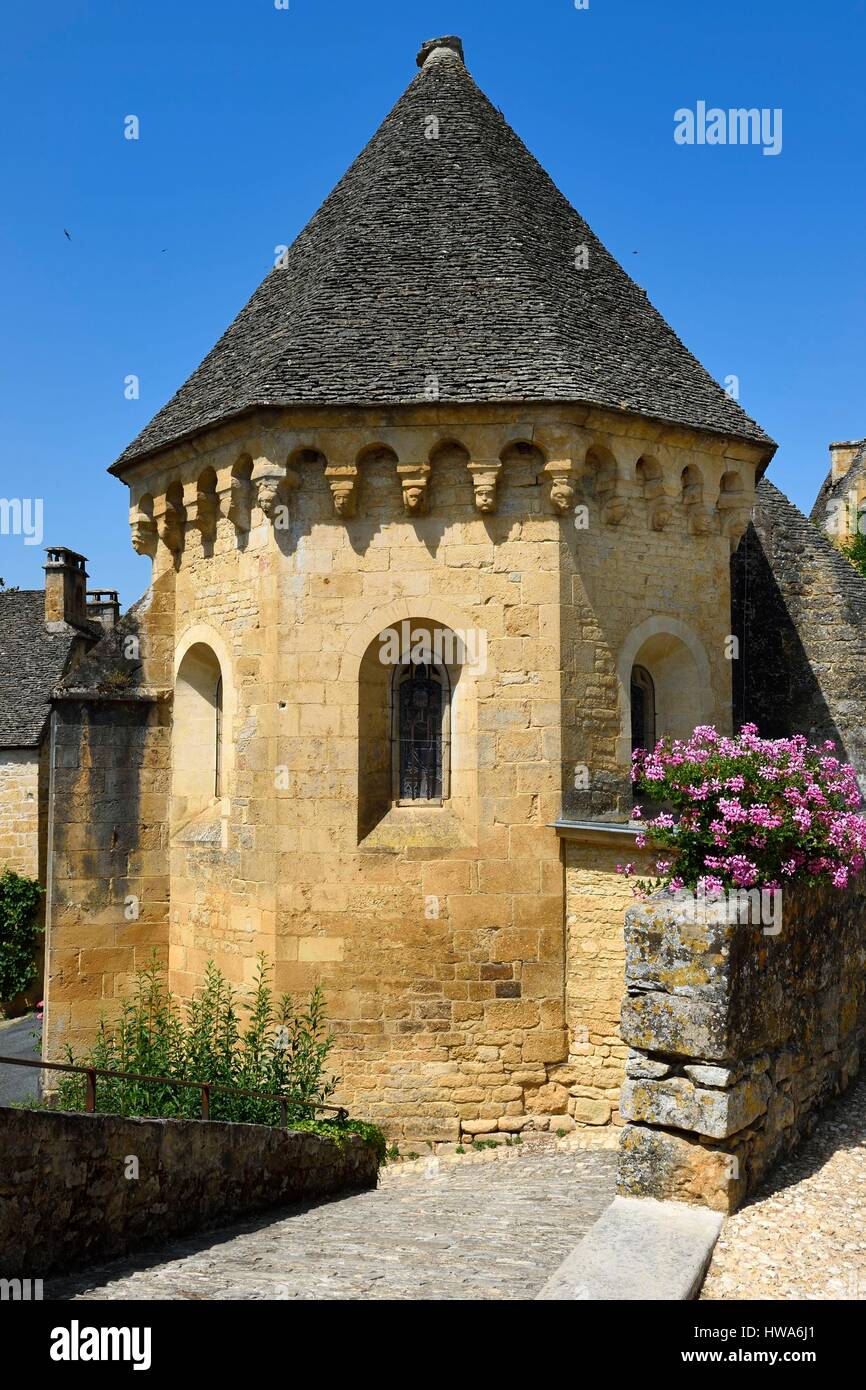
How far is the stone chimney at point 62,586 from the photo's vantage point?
1012 inches

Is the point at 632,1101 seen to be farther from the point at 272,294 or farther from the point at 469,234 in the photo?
the point at 272,294

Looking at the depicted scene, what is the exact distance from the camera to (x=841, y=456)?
2845 centimetres

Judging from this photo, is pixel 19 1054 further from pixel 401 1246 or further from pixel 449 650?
pixel 401 1246

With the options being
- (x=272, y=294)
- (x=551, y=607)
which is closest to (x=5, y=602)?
(x=272, y=294)

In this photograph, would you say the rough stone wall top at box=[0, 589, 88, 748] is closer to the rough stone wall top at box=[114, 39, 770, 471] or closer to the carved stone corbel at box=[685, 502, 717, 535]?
the rough stone wall top at box=[114, 39, 770, 471]

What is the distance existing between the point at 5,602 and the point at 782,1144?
2470cm

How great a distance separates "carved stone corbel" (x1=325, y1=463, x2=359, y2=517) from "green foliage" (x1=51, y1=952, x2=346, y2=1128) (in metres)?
4.41

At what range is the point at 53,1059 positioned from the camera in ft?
37.4

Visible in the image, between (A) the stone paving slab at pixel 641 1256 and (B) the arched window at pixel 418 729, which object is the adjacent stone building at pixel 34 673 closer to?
(B) the arched window at pixel 418 729

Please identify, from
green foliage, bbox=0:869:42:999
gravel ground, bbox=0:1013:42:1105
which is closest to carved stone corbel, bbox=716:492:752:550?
gravel ground, bbox=0:1013:42:1105

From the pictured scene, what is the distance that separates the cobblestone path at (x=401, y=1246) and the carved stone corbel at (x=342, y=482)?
603cm

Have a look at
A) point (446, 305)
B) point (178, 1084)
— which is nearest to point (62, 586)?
point (446, 305)

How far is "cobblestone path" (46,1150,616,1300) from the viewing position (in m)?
5.04

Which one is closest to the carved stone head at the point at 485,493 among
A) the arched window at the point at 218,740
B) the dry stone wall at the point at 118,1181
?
the arched window at the point at 218,740
